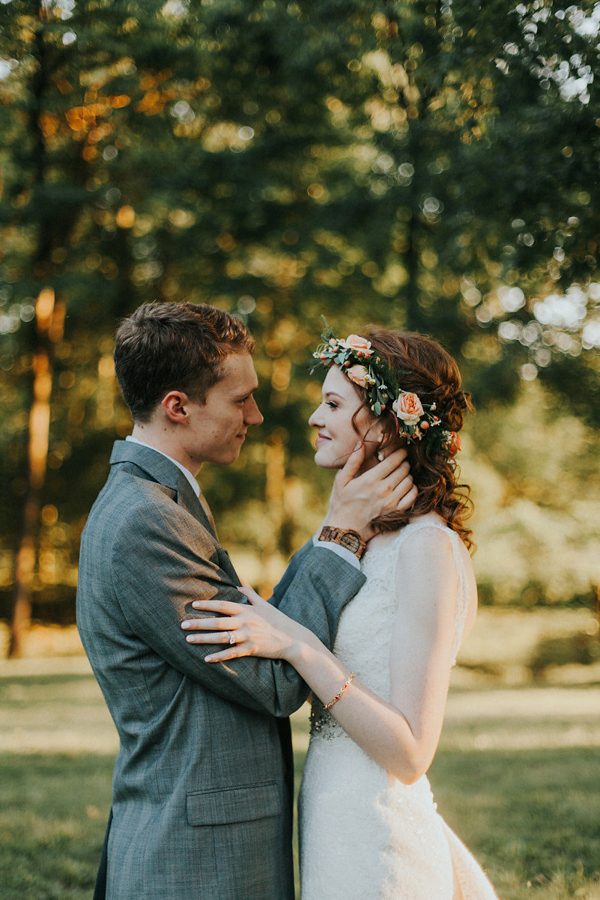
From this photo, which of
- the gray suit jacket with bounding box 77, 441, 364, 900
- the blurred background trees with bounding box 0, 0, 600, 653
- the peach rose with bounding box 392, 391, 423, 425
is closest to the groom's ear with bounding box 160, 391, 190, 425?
the gray suit jacket with bounding box 77, 441, 364, 900

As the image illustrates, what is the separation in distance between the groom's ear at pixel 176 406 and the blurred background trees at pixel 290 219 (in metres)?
2.55

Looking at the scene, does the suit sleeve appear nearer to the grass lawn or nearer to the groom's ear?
the groom's ear

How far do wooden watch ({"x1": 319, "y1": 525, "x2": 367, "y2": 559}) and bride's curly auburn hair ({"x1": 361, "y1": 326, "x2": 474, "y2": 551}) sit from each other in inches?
4.7

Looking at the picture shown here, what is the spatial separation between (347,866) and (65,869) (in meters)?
2.98

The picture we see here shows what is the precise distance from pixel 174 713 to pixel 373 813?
0.73 m

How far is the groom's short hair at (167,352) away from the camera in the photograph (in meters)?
2.78

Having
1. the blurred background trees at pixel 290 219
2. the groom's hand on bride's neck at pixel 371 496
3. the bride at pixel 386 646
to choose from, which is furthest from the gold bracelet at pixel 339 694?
the blurred background trees at pixel 290 219

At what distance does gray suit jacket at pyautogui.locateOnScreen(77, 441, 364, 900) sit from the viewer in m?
2.51

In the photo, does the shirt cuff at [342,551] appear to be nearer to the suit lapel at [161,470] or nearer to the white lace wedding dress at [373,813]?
the white lace wedding dress at [373,813]

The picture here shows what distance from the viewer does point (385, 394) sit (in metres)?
3.05

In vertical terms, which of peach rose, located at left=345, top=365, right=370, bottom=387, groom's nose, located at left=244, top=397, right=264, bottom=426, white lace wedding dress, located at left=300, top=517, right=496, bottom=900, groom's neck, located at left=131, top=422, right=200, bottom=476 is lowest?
white lace wedding dress, located at left=300, top=517, right=496, bottom=900

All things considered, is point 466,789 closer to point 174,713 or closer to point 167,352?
point 174,713

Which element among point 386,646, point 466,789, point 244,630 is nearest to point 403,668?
point 386,646

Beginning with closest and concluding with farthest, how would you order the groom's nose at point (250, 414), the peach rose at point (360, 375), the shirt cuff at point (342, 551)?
the shirt cuff at point (342, 551)
the groom's nose at point (250, 414)
the peach rose at point (360, 375)
